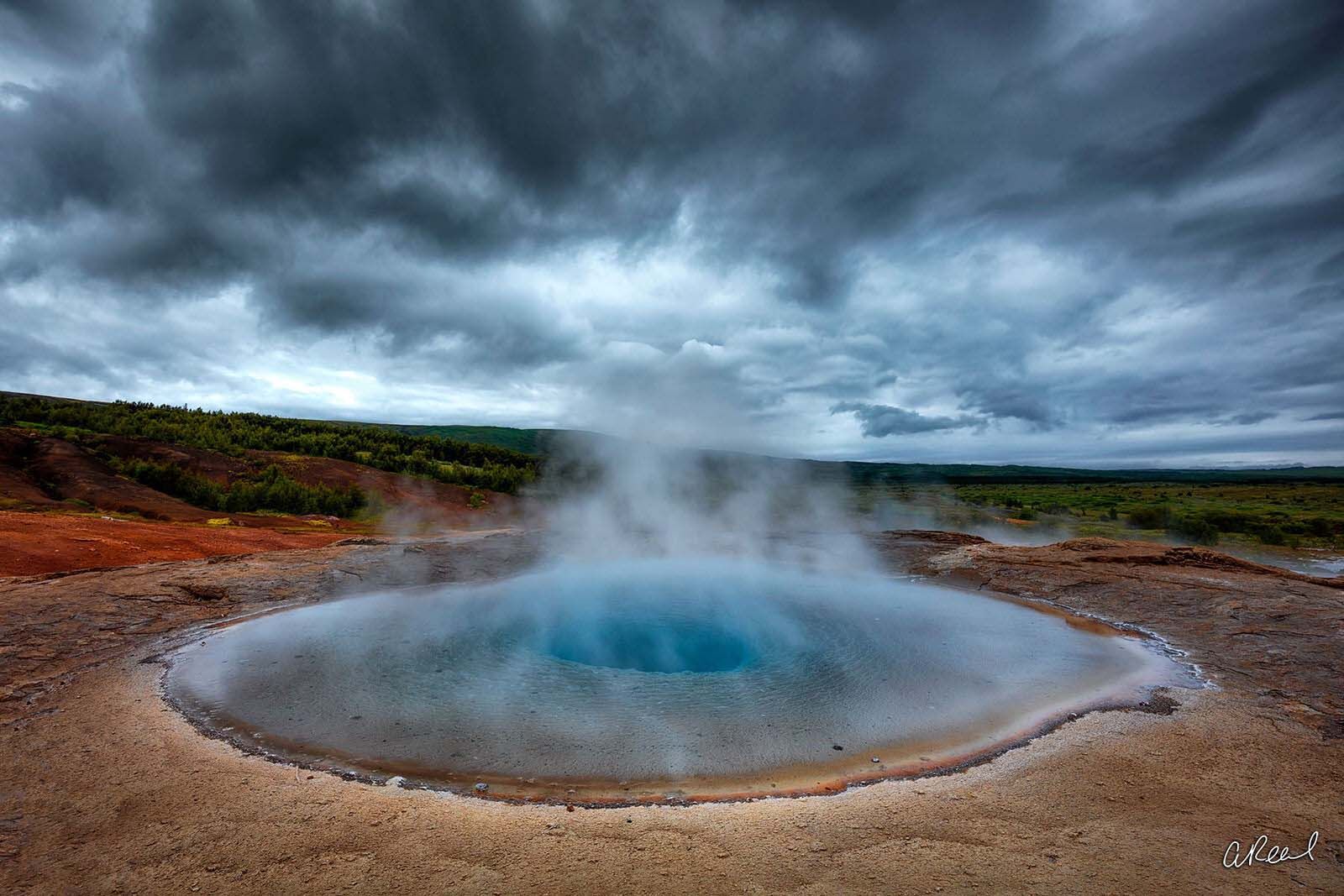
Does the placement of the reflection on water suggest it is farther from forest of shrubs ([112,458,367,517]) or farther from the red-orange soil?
forest of shrubs ([112,458,367,517])

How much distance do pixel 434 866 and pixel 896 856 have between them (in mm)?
3368

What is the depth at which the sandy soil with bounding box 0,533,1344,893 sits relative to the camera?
3.79 m

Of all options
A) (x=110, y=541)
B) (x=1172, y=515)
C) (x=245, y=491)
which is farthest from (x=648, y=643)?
(x=1172, y=515)

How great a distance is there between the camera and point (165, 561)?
527 inches

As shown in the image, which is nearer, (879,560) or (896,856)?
(896,856)

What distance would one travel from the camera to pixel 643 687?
313 inches

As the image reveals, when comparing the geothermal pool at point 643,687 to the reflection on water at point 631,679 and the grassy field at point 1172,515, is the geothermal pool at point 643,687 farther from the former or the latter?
the grassy field at point 1172,515

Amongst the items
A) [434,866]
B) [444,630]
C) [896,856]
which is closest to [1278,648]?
[896,856]

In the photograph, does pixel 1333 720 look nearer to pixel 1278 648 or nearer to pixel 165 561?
pixel 1278 648

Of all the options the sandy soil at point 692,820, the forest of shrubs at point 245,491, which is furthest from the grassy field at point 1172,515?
the forest of shrubs at point 245,491

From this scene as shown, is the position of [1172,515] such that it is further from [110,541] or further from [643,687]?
[110,541]
